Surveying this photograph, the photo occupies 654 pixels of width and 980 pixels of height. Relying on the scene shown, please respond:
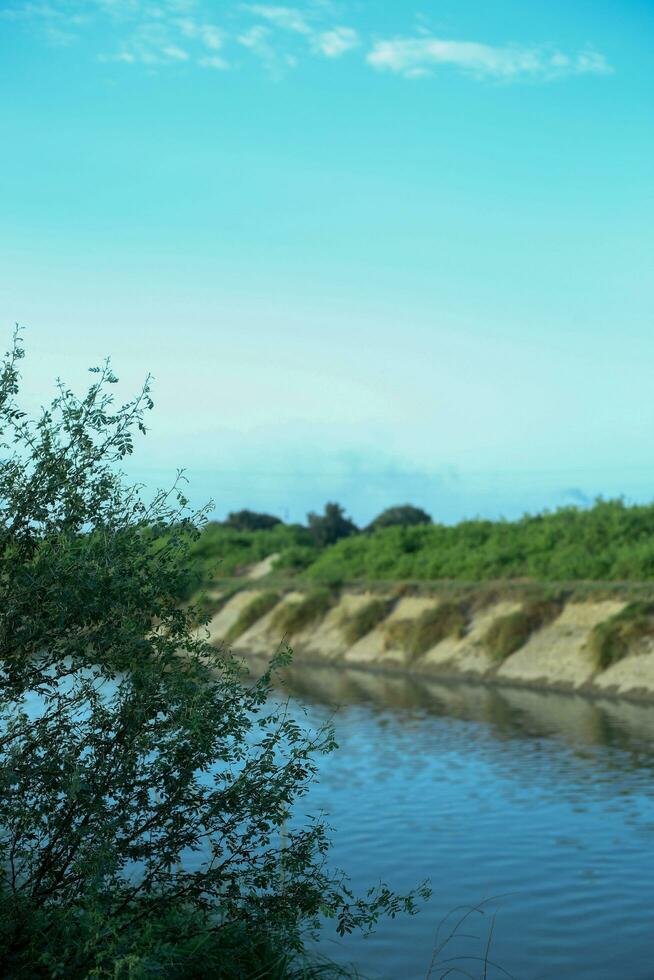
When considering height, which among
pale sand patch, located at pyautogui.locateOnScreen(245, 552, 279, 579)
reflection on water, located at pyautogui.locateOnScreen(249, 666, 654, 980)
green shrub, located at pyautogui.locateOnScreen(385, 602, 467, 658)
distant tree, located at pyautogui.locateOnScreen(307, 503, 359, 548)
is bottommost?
reflection on water, located at pyautogui.locateOnScreen(249, 666, 654, 980)

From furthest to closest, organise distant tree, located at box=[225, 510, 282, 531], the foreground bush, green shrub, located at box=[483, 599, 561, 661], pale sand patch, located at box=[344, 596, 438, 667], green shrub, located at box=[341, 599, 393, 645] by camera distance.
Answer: distant tree, located at box=[225, 510, 282, 531], green shrub, located at box=[341, 599, 393, 645], pale sand patch, located at box=[344, 596, 438, 667], green shrub, located at box=[483, 599, 561, 661], the foreground bush

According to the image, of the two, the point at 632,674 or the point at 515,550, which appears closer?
the point at 632,674

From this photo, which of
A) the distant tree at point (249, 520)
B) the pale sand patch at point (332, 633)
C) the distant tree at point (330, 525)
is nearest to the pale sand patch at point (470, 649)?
the pale sand patch at point (332, 633)

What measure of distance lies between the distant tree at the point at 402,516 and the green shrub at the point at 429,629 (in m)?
38.5

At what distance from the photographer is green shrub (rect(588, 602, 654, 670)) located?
29938mm

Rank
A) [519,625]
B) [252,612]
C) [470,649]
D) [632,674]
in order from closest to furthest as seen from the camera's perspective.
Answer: [632,674] < [519,625] < [470,649] < [252,612]

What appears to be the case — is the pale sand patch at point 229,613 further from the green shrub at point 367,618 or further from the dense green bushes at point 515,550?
the green shrub at point 367,618

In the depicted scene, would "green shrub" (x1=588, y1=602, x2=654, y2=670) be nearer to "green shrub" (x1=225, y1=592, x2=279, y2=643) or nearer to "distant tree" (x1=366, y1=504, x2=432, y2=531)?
"green shrub" (x1=225, y1=592, x2=279, y2=643)

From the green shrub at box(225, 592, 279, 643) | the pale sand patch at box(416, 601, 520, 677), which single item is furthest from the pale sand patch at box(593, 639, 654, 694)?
the green shrub at box(225, 592, 279, 643)

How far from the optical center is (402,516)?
257 ft

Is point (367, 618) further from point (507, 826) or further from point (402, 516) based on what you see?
point (402, 516)

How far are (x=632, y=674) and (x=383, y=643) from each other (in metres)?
11.4

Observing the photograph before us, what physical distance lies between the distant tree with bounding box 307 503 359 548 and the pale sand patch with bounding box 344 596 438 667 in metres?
31.7

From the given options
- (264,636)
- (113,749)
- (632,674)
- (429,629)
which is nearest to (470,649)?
(429,629)
